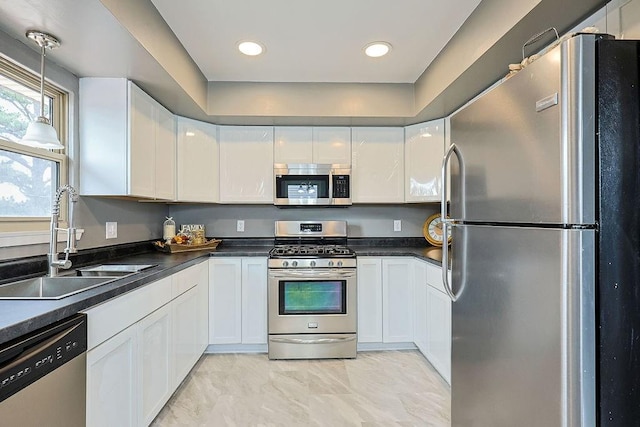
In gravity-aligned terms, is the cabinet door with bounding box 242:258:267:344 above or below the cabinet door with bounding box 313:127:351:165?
below

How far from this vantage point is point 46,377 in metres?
1.09

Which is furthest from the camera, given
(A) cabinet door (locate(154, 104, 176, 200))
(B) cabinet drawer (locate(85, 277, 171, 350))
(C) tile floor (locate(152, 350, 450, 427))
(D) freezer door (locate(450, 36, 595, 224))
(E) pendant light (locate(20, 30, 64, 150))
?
(A) cabinet door (locate(154, 104, 176, 200))

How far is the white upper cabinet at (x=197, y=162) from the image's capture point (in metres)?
3.01

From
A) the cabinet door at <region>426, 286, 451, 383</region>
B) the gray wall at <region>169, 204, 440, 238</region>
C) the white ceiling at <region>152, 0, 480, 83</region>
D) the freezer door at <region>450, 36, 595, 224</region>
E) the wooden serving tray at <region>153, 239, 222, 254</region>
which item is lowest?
the cabinet door at <region>426, 286, 451, 383</region>

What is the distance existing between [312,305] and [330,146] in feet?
4.79

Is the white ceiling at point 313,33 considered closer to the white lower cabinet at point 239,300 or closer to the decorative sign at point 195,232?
the decorative sign at point 195,232

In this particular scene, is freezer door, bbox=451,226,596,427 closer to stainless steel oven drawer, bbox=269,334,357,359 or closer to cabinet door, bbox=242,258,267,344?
stainless steel oven drawer, bbox=269,334,357,359

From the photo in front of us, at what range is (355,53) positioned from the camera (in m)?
2.47

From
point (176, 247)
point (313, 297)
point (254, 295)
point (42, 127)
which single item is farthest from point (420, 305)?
point (42, 127)

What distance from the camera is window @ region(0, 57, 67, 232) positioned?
172cm

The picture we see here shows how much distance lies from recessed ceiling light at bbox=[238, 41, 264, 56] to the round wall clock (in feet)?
7.25

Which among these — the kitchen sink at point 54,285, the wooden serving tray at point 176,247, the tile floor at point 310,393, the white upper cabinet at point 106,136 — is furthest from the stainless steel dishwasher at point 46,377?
the wooden serving tray at point 176,247

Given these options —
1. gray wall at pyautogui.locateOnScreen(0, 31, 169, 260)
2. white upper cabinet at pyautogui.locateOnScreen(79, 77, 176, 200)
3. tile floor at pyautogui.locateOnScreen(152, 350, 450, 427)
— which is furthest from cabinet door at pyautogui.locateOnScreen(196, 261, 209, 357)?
white upper cabinet at pyautogui.locateOnScreen(79, 77, 176, 200)

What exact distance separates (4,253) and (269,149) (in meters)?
2.06
